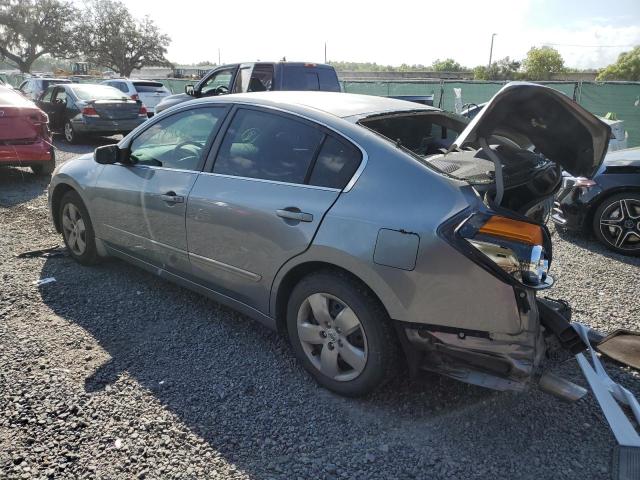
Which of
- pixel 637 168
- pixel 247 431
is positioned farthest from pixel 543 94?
pixel 637 168

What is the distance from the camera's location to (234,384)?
9.62 ft

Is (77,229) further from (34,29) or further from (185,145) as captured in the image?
(34,29)

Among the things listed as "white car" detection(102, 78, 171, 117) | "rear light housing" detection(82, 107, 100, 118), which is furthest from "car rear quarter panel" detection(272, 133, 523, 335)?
"white car" detection(102, 78, 171, 117)

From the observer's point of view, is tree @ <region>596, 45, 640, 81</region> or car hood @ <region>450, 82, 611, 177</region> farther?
tree @ <region>596, 45, 640, 81</region>

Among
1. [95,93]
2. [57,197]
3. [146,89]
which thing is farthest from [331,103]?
[146,89]

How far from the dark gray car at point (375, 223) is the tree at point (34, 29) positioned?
52375 mm

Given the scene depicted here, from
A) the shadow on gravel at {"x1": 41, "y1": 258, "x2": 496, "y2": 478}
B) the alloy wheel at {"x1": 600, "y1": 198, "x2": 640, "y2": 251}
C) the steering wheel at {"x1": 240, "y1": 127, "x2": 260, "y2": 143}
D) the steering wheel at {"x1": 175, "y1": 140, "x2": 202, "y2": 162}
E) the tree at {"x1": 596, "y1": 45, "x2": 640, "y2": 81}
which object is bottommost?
the shadow on gravel at {"x1": 41, "y1": 258, "x2": 496, "y2": 478}

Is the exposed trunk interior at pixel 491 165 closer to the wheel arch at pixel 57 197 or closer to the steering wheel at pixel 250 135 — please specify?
the steering wheel at pixel 250 135

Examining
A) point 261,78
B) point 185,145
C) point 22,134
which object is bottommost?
point 22,134

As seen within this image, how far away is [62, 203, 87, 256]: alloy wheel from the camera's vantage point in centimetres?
449

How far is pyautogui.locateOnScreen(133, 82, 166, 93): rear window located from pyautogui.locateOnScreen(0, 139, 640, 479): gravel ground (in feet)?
47.1

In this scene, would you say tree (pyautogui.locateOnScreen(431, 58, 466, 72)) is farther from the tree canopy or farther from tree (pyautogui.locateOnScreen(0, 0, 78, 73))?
tree (pyautogui.locateOnScreen(0, 0, 78, 73))

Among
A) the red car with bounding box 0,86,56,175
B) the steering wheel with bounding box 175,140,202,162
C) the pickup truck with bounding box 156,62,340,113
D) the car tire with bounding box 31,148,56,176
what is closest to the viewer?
the steering wheel with bounding box 175,140,202,162

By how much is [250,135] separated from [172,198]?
2.37ft
